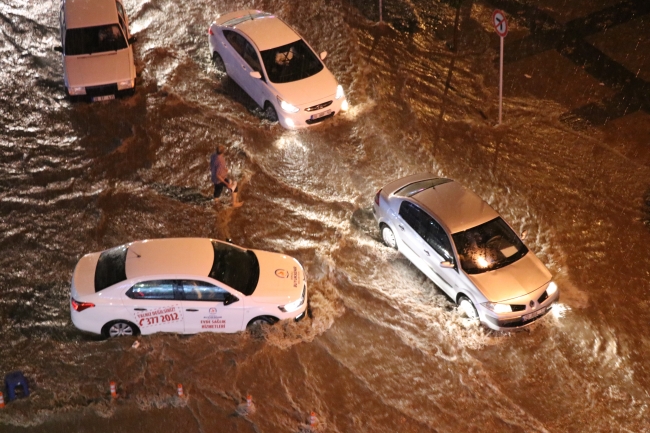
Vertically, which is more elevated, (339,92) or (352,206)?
(339,92)

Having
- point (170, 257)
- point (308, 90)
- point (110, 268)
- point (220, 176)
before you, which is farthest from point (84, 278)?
point (308, 90)

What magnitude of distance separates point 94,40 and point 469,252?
9858 mm

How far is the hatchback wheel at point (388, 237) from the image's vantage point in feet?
42.7

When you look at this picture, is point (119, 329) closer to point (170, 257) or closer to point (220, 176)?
point (170, 257)

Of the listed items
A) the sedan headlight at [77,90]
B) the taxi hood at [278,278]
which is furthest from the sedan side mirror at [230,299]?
the sedan headlight at [77,90]

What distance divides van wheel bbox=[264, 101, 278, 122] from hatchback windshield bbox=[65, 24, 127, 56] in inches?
143

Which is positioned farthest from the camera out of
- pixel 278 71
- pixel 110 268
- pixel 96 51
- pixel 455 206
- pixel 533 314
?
pixel 96 51

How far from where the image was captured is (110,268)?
1094 centimetres

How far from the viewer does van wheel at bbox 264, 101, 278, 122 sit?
1541 centimetres

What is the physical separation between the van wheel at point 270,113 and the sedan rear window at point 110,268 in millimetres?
5320

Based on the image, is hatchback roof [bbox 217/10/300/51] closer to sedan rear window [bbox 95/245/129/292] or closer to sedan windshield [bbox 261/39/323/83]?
sedan windshield [bbox 261/39/323/83]

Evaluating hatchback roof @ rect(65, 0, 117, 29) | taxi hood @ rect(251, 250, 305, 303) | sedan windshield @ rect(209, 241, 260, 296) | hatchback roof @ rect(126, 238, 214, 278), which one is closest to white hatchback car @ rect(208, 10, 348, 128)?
hatchback roof @ rect(65, 0, 117, 29)

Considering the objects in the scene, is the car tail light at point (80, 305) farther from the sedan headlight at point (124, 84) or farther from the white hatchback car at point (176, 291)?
the sedan headlight at point (124, 84)

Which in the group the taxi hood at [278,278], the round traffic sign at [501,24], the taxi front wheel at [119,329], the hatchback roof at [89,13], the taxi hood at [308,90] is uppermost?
the round traffic sign at [501,24]
